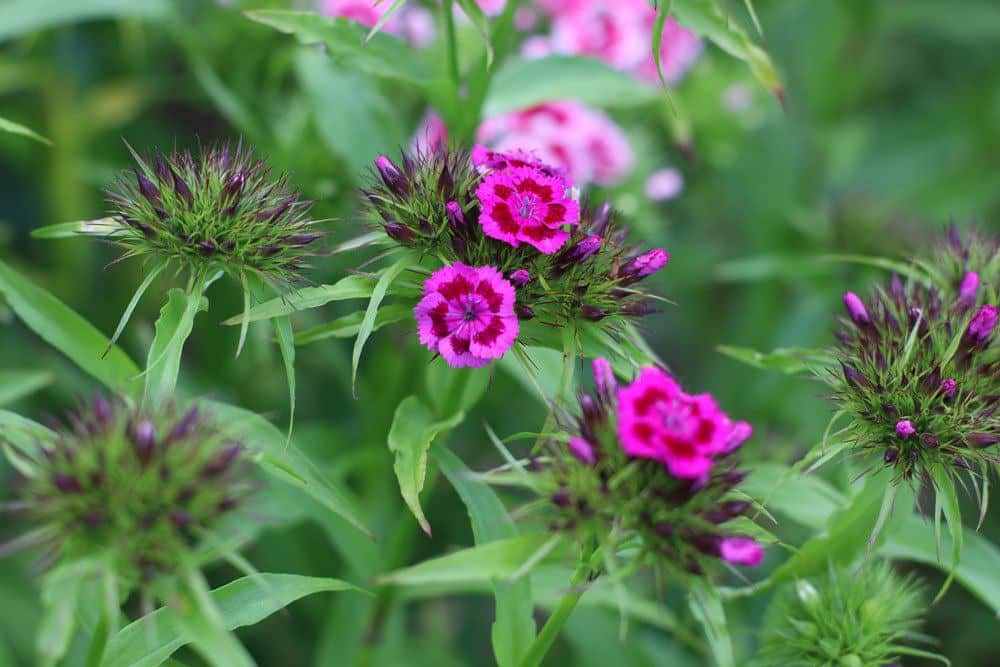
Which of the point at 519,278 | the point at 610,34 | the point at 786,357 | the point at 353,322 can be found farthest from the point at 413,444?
the point at 610,34

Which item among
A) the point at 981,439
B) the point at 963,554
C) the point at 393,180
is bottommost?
the point at 963,554

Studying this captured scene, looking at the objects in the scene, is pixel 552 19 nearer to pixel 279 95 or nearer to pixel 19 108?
pixel 279 95

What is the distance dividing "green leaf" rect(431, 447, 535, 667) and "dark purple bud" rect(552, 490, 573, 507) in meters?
0.26

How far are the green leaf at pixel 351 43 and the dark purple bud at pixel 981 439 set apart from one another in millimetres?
1235

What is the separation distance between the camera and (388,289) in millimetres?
1639

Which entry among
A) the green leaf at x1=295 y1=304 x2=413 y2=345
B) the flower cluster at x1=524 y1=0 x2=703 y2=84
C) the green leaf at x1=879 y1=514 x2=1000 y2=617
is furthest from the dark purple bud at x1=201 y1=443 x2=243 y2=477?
the flower cluster at x1=524 y1=0 x2=703 y2=84

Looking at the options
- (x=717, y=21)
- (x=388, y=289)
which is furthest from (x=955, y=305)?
(x=388, y=289)

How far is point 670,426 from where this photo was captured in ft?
4.51

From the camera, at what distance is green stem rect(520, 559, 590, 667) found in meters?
1.52

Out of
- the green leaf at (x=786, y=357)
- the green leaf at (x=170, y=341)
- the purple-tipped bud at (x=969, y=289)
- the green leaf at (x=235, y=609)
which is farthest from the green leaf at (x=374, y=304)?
the purple-tipped bud at (x=969, y=289)

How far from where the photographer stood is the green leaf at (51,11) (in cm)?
264

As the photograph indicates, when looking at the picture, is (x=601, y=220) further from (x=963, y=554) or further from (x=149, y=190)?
(x=963, y=554)

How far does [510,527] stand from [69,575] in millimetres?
722

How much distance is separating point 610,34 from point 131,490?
237cm
